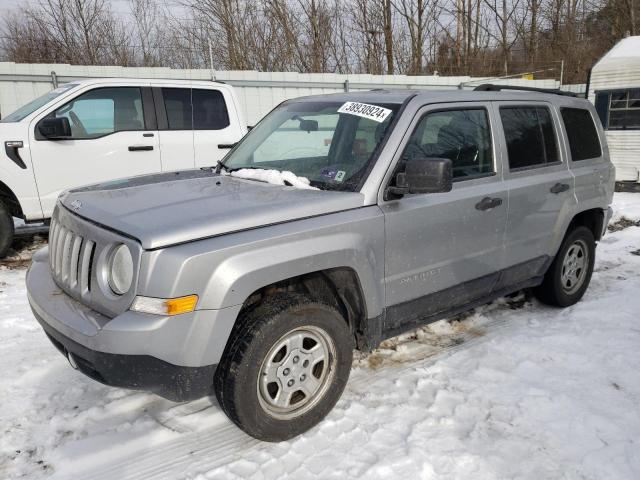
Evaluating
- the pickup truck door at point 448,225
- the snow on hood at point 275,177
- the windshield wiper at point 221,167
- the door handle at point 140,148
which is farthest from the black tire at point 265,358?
the door handle at point 140,148

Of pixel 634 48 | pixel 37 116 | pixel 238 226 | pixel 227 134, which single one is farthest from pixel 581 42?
pixel 238 226

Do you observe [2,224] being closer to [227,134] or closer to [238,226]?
[227,134]

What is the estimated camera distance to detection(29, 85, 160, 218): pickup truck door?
596 centimetres

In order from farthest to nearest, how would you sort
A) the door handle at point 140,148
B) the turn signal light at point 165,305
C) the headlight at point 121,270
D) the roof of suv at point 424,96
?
the door handle at point 140,148 → the roof of suv at point 424,96 → the headlight at point 121,270 → the turn signal light at point 165,305

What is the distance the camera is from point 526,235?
3.96 m

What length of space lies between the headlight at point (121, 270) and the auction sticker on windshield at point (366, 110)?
171cm

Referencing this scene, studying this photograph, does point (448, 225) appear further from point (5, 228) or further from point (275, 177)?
point (5, 228)

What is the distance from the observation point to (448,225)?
3.31 metres

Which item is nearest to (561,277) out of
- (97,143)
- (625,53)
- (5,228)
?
(97,143)

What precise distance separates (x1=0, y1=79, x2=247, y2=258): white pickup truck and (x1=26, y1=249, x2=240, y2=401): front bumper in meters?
4.00

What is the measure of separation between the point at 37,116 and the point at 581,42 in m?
26.1

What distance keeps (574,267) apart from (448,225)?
6.65ft

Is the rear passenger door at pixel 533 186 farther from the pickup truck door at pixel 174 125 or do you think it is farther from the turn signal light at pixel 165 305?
the pickup truck door at pixel 174 125

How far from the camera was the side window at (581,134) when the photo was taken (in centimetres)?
434
